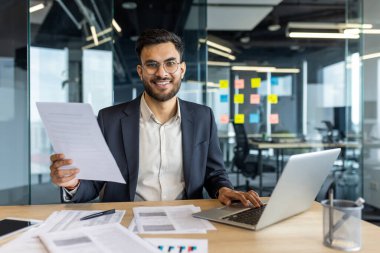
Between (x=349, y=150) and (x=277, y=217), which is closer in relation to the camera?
(x=277, y=217)

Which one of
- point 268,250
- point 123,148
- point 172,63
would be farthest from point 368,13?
point 268,250

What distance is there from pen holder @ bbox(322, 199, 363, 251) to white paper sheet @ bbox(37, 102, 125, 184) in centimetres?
69

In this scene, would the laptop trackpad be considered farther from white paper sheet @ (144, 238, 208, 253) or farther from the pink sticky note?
the pink sticky note

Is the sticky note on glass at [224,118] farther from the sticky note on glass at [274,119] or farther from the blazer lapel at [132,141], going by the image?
the blazer lapel at [132,141]

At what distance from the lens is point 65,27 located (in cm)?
466

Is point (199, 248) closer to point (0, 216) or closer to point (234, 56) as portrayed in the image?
point (0, 216)

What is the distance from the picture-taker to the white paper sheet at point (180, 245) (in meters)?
0.90

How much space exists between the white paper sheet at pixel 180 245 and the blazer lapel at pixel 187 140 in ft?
2.31

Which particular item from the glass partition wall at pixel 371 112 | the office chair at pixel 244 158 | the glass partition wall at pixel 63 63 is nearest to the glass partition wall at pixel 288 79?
the office chair at pixel 244 158

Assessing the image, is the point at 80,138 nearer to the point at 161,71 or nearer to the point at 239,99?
the point at 161,71

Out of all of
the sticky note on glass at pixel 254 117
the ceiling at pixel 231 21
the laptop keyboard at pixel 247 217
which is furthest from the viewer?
the sticky note on glass at pixel 254 117

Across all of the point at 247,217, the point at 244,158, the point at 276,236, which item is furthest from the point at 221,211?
the point at 244,158

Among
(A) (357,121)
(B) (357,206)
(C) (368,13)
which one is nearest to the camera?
(B) (357,206)

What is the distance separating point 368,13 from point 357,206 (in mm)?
3927
